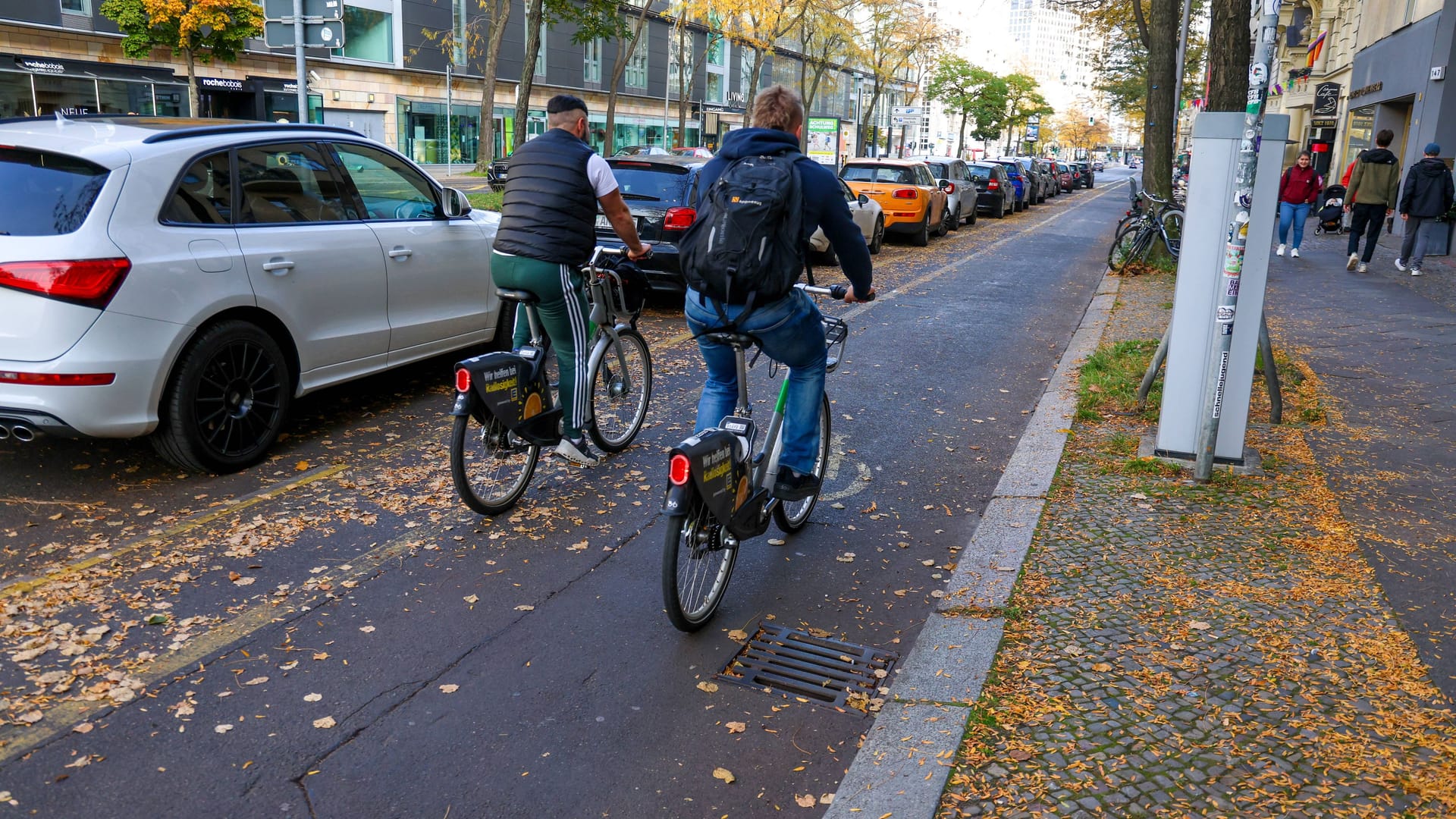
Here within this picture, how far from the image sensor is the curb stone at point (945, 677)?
10.2 feet

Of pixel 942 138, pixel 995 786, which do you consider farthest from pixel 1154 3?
pixel 942 138

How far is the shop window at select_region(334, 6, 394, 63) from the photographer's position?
42.0 metres

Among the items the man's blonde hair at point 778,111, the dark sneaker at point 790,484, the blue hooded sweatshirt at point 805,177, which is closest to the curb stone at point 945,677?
the dark sneaker at point 790,484

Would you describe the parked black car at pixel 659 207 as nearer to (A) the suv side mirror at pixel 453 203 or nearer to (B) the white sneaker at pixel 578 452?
(A) the suv side mirror at pixel 453 203

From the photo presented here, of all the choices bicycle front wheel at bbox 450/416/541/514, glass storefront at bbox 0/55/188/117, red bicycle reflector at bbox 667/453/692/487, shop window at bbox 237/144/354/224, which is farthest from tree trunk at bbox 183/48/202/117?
red bicycle reflector at bbox 667/453/692/487

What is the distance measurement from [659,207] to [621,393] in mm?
5069

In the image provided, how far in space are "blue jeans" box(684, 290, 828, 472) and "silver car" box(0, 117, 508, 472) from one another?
269cm

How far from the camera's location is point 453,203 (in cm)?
723

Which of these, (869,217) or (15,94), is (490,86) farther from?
(869,217)

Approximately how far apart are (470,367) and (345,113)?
41.3 metres

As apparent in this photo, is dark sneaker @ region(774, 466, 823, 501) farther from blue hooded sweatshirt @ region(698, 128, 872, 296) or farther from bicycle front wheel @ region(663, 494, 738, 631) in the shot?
blue hooded sweatshirt @ region(698, 128, 872, 296)

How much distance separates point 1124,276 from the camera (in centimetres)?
1614

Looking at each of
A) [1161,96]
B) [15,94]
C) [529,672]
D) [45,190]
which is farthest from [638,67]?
[529,672]

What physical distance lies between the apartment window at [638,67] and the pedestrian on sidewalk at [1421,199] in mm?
46707
